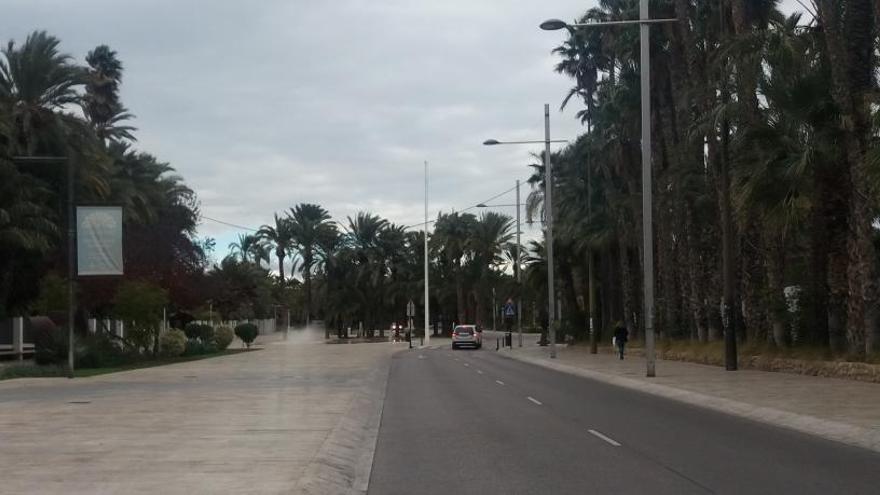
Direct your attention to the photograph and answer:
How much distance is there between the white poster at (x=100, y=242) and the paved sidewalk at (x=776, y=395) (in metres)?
15.9

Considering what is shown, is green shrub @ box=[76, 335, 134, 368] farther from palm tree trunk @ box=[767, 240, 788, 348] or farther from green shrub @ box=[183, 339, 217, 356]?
palm tree trunk @ box=[767, 240, 788, 348]

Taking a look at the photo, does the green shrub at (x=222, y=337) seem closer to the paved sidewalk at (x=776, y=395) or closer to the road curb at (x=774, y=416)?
the paved sidewalk at (x=776, y=395)

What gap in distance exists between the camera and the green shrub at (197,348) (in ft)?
169

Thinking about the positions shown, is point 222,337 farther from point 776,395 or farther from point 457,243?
point 776,395

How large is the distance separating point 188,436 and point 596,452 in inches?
238


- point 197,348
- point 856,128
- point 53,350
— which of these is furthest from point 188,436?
point 197,348

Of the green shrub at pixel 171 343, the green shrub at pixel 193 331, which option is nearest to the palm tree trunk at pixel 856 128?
the green shrub at pixel 171 343

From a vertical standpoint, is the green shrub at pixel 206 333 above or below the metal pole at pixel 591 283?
below

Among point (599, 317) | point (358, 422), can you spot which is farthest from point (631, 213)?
point (358, 422)

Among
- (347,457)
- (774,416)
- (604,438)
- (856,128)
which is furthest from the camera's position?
(856,128)

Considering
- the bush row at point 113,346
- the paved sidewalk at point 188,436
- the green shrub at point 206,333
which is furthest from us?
the green shrub at point 206,333

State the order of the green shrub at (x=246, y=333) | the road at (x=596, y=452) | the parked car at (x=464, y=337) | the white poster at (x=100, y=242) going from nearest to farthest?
the road at (x=596, y=452) → the white poster at (x=100, y=242) → the parked car at (x=464, y=337) → the green shrub at (x=246, y=333)

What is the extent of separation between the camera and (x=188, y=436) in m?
14.0

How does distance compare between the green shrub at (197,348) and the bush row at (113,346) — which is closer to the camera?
the bush row at (113,346)
